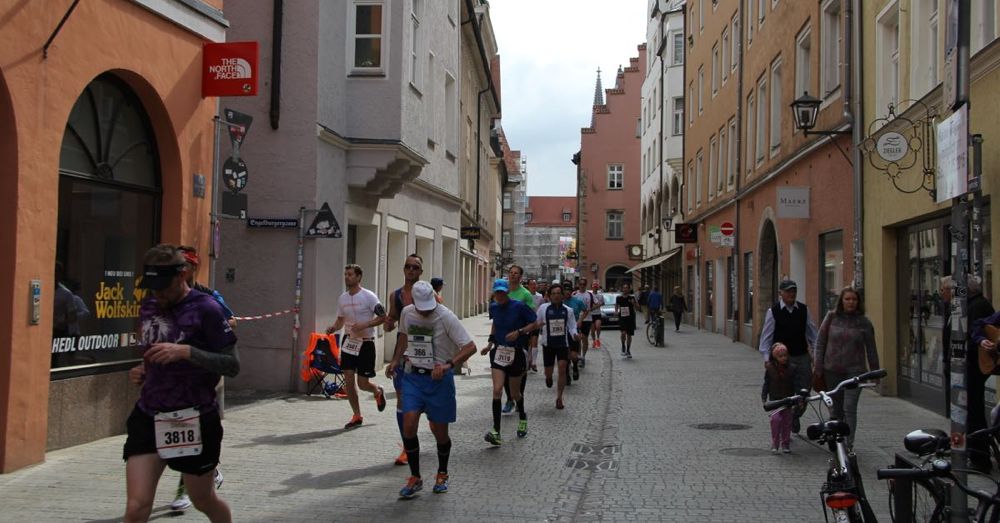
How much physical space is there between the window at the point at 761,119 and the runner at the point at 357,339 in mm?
15593

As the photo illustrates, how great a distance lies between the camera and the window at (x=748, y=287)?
26.7m

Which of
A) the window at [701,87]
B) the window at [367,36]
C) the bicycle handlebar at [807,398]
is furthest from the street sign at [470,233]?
the bicycle handlebar at [807,398]

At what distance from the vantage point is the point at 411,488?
7.57 meters

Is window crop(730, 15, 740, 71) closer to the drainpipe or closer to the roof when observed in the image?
the drainpipe

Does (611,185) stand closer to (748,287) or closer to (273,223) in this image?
(748,287)

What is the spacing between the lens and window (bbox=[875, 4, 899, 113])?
14.8m

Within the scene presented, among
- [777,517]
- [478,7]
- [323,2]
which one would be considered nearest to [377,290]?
[323,2]

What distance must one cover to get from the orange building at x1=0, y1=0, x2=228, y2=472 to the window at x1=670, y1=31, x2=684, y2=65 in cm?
3746

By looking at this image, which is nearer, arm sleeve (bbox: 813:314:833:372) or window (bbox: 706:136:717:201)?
arm sleeve (bbox: 813:314:833:372)

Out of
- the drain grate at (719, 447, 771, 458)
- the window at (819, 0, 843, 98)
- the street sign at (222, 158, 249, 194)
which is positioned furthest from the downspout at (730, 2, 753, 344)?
the street sign at (222, 158, 249, 194)

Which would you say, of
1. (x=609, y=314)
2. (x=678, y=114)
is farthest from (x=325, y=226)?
(x=678, y=114)

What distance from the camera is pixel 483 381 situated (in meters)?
17.5

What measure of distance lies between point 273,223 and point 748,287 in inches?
635

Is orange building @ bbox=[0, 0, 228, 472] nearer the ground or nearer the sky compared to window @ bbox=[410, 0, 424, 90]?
nearer the ground
